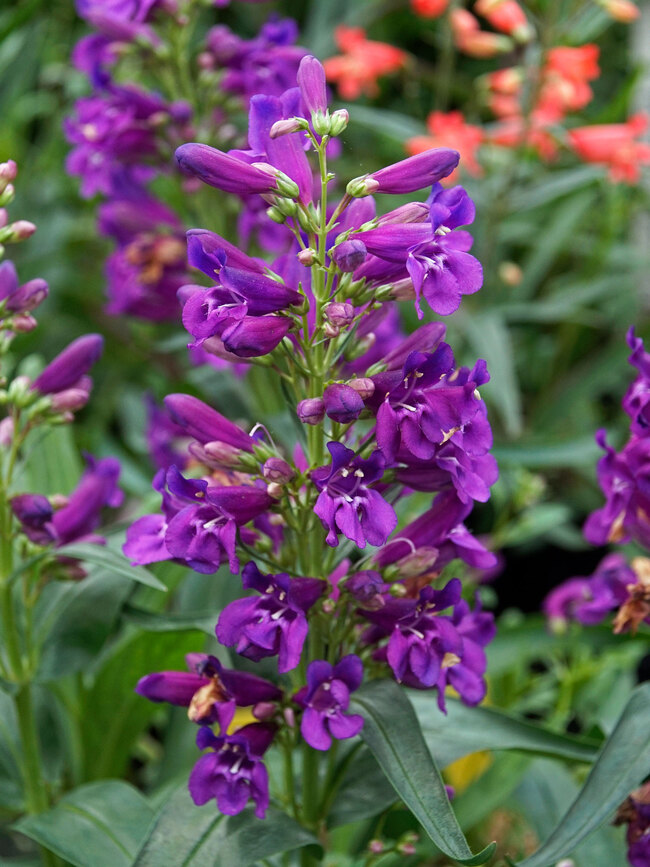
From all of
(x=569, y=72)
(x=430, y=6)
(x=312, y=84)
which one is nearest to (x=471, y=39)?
(x=430, y=6)

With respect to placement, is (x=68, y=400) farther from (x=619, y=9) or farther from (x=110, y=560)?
(x=619, y=9)

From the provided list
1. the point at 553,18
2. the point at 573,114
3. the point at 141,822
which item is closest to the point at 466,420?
the point at 141,822

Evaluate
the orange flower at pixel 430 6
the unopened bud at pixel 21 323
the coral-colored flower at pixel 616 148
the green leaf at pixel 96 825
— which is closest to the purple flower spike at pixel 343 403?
the unopened bud at pixel 21 323

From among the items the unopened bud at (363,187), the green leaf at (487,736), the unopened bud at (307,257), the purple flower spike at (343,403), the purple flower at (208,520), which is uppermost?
the unopened bud at (363,187)

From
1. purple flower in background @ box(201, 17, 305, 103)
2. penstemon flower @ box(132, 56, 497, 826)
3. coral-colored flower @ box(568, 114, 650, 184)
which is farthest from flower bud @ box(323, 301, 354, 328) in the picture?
coral-colored flower @ box(568, 114, 650, 184)

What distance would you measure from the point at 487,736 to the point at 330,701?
21 cm

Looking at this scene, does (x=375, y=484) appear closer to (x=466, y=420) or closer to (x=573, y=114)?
(x=466, y=420)

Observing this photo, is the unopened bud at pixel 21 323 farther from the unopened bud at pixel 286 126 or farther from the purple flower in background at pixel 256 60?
the purple flower in background at pixel 256 60

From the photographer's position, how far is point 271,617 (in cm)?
74

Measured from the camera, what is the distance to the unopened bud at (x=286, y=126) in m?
0.72

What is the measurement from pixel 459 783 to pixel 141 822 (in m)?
0.51

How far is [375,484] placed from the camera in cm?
78

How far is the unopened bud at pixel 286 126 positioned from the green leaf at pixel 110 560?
14.3 inches

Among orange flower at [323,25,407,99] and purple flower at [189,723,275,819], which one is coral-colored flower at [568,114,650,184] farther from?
purple flower at [189,723,275,819]
